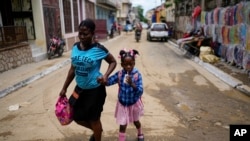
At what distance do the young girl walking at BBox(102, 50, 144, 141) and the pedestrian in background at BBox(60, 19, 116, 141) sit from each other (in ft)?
0.66

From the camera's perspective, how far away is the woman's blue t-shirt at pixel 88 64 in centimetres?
284

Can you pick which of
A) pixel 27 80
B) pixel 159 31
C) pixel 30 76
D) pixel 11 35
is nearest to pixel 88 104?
pixel 27 80

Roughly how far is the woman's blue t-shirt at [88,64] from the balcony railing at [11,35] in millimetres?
7494

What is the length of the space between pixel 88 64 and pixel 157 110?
2587mm

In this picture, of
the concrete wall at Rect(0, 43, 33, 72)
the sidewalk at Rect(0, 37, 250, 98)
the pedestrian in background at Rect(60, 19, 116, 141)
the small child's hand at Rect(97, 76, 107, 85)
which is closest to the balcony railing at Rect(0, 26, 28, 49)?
the concrete wall at Rect(0, 43, 33, 72)

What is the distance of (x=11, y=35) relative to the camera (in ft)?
32.4

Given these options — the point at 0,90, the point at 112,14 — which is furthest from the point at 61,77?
the point at 112,14

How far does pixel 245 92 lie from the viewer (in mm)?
6098

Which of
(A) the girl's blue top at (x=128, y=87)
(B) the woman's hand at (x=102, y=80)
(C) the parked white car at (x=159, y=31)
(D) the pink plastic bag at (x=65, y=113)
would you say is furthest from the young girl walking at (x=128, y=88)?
(C) the parked white car at (x=159, y=31)

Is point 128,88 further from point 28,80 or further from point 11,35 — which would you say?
point 11,35

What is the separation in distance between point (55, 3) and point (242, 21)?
984 centimetres

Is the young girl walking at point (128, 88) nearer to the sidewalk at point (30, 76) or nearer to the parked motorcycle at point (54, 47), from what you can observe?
the sidewalk at point (30, 76)

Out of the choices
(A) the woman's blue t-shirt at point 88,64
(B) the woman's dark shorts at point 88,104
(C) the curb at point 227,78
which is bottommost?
(C) the curb at point 227,78

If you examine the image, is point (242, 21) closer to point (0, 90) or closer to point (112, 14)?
point (0, 90)
